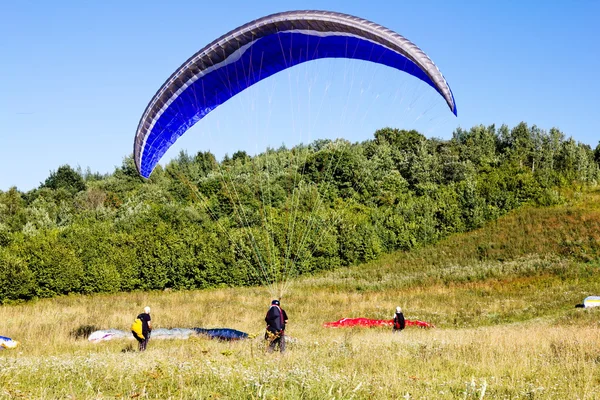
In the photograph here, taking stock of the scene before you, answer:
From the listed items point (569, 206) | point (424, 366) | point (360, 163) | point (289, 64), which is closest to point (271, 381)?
point (424, 366)

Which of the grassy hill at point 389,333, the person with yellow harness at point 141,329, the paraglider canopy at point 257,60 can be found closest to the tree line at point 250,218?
the grassy hill at point 389,333

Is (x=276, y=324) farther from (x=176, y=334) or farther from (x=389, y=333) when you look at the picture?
(x=389, y=333)

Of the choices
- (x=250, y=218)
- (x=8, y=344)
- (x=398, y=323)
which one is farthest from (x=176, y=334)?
(x=250, y=218)

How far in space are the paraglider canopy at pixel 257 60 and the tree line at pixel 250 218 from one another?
482cm

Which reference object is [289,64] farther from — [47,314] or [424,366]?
[47,314]

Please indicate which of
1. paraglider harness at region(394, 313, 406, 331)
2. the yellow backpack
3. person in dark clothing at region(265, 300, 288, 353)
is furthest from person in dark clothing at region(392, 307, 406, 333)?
the yellow backpack

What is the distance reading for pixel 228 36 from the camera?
11609 mm

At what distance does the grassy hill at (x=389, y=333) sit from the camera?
6.05 m

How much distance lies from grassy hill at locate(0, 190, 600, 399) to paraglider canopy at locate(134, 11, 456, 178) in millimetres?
4962

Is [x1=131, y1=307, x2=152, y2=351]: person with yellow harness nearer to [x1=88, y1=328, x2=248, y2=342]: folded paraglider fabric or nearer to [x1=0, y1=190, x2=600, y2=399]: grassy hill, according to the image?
[x1=0, y1=190, x2=600, y2=399]: grassy hill

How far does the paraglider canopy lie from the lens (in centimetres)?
1133

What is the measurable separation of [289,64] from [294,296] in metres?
16.1

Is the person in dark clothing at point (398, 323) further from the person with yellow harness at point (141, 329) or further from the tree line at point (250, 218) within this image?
the person with yellow harness at point (141, 329)

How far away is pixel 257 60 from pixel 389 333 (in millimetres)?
A: 7869
